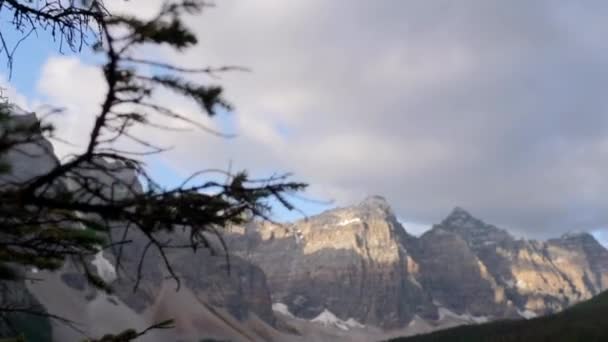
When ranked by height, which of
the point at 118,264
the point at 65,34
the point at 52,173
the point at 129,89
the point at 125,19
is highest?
the point at 65,34

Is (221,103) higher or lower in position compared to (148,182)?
higher

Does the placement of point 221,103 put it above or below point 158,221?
above

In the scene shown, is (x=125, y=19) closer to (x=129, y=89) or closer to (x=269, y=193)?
(x=129, y=89)

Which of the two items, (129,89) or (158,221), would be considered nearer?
(129,89)

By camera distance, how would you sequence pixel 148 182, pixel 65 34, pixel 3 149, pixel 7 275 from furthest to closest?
pixel 7 275
pixel 65 34
pixel 148 182
pixel 3 149

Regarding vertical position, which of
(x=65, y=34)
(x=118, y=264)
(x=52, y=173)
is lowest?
(x=118, y=264)

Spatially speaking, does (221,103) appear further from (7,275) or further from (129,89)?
(7,275)

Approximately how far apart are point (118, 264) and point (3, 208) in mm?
1086

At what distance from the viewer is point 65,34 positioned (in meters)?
8.89

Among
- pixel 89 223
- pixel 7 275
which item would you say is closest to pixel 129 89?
pixel 89 223

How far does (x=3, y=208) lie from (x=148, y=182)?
1.40 m

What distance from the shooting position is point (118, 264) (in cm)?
683

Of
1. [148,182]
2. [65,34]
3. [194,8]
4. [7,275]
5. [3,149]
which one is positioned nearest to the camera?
[3,149]

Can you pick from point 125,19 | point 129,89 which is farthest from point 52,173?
point 125,19
